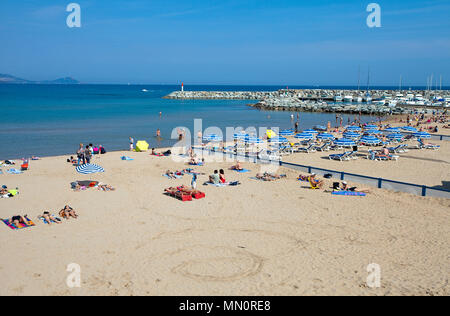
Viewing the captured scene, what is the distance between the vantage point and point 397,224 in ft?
32.4

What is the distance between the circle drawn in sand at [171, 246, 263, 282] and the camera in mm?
7188

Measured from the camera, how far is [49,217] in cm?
992

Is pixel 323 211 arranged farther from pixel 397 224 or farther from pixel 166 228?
pixel 166 228

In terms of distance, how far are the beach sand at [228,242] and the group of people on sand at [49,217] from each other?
0.28 meters

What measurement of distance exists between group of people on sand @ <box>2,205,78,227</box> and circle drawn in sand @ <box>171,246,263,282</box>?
3.96 metres

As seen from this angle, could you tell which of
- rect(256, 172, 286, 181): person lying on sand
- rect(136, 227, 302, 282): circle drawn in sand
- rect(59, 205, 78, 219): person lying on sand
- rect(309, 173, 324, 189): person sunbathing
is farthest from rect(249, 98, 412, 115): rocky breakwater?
rect(59, 205, 78, 219): person lying on sand

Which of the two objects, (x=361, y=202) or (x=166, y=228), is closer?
(x=166, y=228)

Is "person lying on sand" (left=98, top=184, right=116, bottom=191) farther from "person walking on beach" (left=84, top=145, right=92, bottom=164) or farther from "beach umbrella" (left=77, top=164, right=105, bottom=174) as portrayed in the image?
"person walking on beach" (left=84, top=145, right=92, bottom=164)

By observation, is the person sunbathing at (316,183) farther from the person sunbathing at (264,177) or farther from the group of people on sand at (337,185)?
the person sunbathing at (264,177)

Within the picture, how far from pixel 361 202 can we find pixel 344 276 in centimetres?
511

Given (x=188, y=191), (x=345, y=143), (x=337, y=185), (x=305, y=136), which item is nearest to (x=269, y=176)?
(x=337, y=185)

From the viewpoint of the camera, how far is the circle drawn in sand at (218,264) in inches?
283
